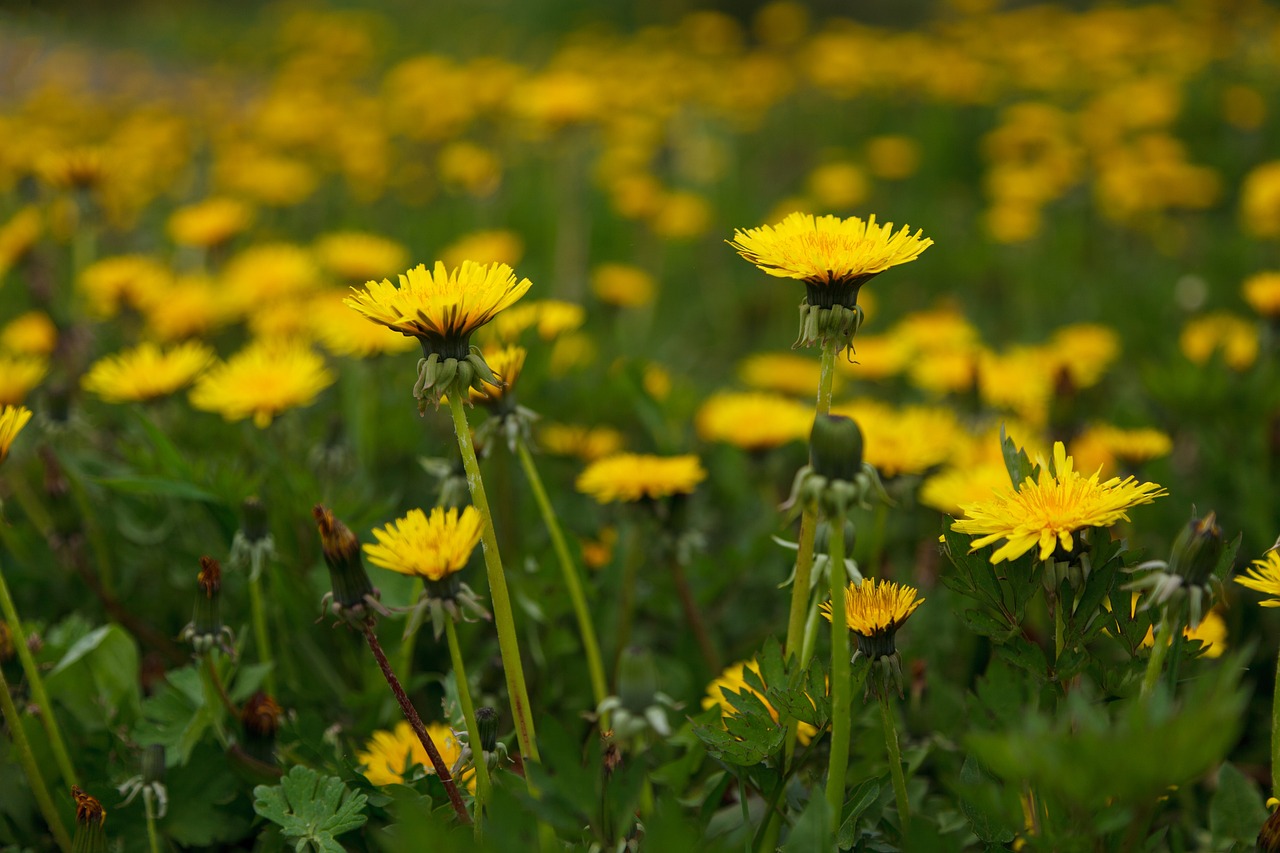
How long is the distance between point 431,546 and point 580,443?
1.01 metres

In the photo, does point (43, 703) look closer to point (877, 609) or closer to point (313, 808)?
point (313, 808)

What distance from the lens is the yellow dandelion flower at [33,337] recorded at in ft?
7.03

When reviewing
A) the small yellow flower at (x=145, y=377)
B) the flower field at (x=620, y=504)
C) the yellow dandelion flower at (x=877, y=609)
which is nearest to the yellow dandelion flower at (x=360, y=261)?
the flower field at (x=620, y=504)

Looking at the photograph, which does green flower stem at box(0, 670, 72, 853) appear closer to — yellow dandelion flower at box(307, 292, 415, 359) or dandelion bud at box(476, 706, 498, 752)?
dandelion bud at box(476, 706, 498, 752)

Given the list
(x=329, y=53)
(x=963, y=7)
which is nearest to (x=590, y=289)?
(x=329, y=53)

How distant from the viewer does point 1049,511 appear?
3.16ft

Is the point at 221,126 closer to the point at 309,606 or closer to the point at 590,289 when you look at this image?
the point at 590,289

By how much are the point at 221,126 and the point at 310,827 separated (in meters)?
4.41

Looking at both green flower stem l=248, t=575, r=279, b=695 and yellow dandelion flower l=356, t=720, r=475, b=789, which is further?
green flower stem l=248, t=575, r=279, b=695

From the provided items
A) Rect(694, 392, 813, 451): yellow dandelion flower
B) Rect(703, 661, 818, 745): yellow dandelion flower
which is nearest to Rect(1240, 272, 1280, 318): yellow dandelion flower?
Rect(694, 392, 813, 451): yellow dandelion flower

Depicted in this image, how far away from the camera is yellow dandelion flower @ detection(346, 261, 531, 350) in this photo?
0.93m

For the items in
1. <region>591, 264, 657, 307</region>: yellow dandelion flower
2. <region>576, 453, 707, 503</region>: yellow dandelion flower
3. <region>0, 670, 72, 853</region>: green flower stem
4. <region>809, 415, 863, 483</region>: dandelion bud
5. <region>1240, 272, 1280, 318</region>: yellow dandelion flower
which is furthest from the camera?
<region>591, 264, 657, 307</region>: yellow dandelion flower

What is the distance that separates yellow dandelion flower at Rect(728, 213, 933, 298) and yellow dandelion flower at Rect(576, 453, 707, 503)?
0.50m

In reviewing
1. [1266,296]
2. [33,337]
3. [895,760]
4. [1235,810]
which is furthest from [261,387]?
[1266,296]
